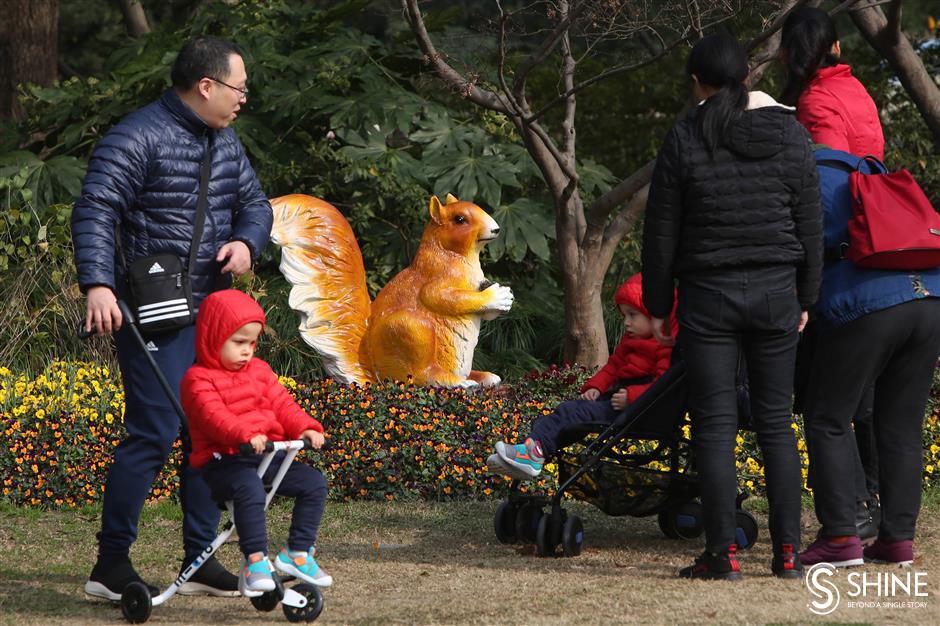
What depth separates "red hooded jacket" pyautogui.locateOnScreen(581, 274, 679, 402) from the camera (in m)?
5.57

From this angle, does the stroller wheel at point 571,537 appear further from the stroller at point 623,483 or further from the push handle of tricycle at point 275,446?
the push handle of tricycle at point 275,446

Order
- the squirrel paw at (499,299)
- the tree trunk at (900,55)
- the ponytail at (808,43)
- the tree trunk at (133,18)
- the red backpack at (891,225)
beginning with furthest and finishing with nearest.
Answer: the tree trunk at (133,18)
the tree trunk at (900,55)
the squirrel paw at (499,299)
the ponytail at (808,43)
the red backpack at (891,225)

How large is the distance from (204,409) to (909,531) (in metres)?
2.64

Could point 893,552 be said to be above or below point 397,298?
below

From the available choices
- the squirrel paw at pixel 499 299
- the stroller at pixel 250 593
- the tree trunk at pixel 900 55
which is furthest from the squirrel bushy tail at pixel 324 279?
the tree trunk at pixel 900 55

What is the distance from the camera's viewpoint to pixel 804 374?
5094mm

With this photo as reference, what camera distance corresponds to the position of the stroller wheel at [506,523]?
18.2 ft

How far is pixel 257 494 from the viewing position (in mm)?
4188

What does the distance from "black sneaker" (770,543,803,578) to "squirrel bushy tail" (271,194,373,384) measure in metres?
3.63

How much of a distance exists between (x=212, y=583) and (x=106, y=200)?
4.67 ft

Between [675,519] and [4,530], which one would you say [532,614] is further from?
[4,530]

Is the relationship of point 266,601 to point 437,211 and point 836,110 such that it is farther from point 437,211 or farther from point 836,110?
point 437,211

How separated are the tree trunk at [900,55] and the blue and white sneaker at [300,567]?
601 cm

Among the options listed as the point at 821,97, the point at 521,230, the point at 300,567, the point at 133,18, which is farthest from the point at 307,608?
the point at 133,18
